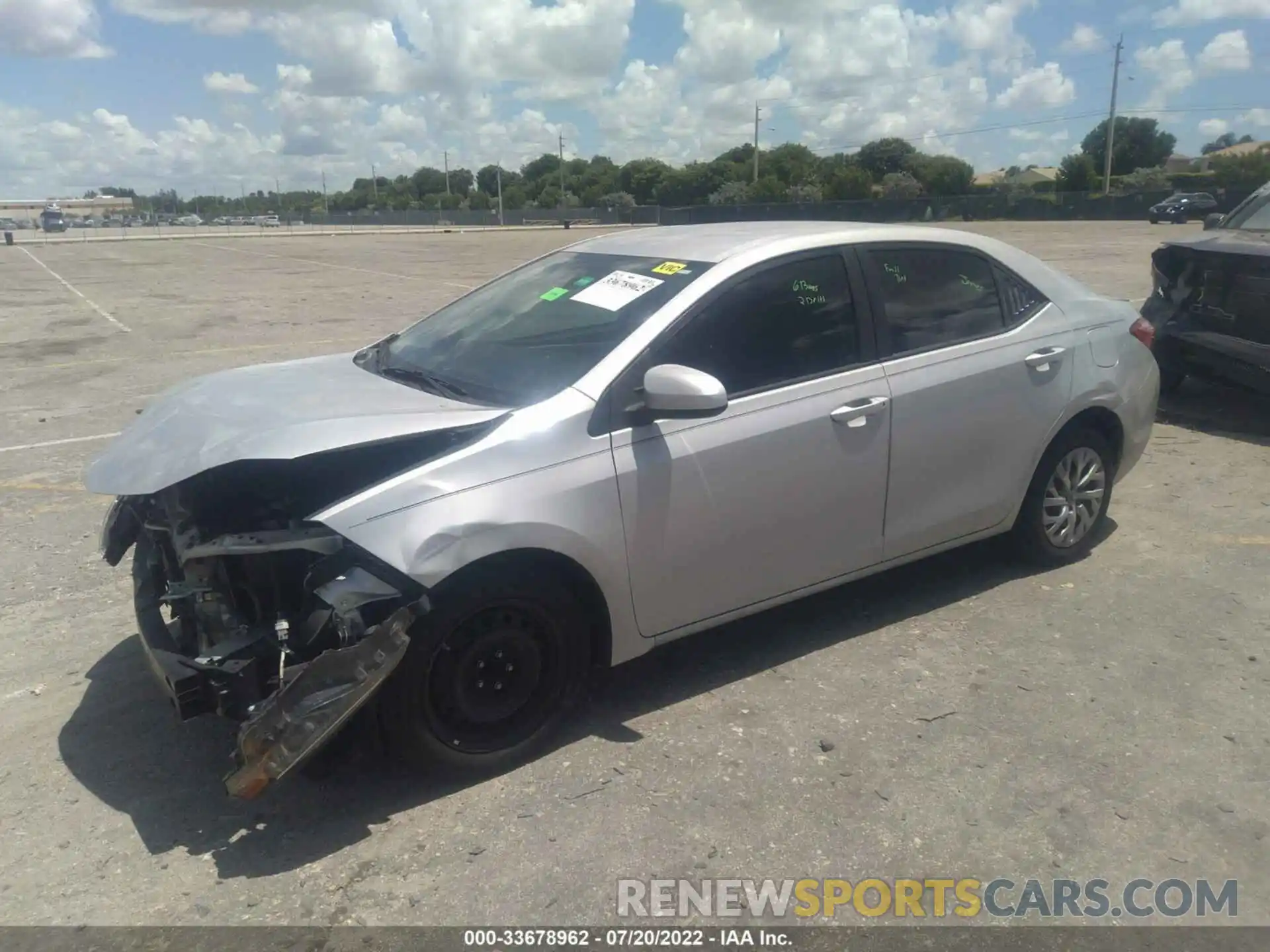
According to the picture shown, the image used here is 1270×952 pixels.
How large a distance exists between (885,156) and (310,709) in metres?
99.8

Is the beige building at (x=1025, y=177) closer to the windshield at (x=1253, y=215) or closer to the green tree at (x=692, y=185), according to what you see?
the green tree at (x=692, y=185)

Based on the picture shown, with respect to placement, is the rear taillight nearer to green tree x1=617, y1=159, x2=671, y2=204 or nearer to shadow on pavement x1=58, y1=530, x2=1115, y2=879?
shadow on pavement x1=58, y1=530, x2=1115, y2=879

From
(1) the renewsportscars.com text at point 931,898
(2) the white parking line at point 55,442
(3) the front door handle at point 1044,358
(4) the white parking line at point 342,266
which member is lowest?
(1) the renewsportscars.com text at point 931,898

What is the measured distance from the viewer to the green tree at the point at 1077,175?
72438 mm

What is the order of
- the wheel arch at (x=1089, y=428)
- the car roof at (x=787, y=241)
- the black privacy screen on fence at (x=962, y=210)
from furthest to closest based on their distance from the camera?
1. the black privacy screen on fence at (x=962, y=210)
2. the wheel arch at (x=1089, y=428)
3. the car roof at (x=787, y=241)

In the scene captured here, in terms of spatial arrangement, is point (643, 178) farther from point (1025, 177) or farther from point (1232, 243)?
point (1232, 243)

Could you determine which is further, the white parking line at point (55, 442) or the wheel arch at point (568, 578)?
the white parking line at point (55, 442)

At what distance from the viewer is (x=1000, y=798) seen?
10.6ft

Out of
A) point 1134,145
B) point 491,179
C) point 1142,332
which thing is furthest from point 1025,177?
point 1142,332

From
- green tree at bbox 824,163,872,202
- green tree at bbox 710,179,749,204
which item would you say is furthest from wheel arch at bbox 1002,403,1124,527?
green tree at bbox 710,179,749,204

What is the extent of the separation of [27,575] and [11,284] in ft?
81.8

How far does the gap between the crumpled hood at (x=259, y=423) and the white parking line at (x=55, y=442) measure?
4504 millimetres

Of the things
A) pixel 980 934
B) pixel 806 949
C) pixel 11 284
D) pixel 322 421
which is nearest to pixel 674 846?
pixel 806 949

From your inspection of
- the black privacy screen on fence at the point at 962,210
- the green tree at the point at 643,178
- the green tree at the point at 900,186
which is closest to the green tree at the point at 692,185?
the green tree at the point at 643,178
